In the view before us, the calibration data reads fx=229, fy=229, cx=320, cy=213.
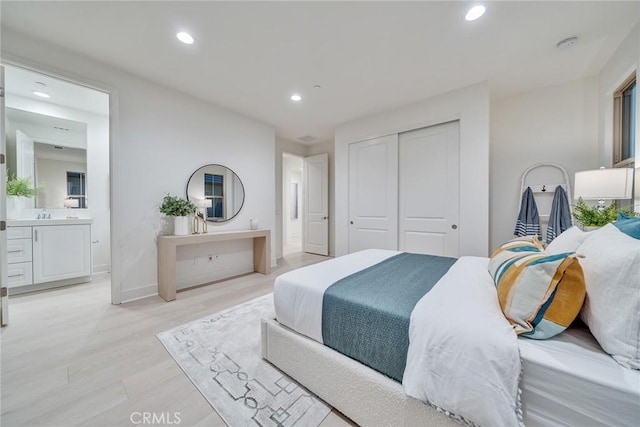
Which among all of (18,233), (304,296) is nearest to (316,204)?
(304,296)

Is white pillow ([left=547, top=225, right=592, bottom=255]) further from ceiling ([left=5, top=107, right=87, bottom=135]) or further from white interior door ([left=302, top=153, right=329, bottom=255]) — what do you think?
ceiling ([left=5, top=107, right=87, bottom=135])

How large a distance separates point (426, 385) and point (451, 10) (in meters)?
2.53

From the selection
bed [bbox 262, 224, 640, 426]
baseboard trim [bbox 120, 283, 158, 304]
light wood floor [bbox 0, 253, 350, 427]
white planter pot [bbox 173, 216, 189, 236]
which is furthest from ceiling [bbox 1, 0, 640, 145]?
light wood floor [bbox 0, 253, 350, 427]

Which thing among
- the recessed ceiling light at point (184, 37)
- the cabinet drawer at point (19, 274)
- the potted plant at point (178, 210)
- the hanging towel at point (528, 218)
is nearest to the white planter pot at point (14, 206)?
the cabinet drawer at point (19, 274)

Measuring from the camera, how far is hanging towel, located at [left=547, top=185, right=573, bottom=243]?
2773mm

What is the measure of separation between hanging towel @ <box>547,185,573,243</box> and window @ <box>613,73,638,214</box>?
43 centimetres

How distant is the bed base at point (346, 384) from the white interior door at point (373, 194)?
2.57 metres

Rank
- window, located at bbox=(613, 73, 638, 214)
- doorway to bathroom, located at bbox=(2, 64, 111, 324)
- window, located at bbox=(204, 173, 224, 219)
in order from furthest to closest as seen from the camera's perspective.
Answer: window, located at bbox=(204, 173, 224, 219)
doorway to bathroom, located at bbox=(2, 64, 111, 324)
window, located at bbox=(613, 73, 638, 214)

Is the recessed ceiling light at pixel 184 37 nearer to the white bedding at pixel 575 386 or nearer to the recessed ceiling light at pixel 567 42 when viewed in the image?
the white bedding at pixel 575 386

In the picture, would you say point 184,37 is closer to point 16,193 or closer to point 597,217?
point 16,193

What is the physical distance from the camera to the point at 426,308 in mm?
1033

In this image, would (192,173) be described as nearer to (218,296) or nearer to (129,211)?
(129,211)

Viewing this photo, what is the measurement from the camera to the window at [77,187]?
358 cm

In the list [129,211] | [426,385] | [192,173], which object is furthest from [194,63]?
[426,385]
